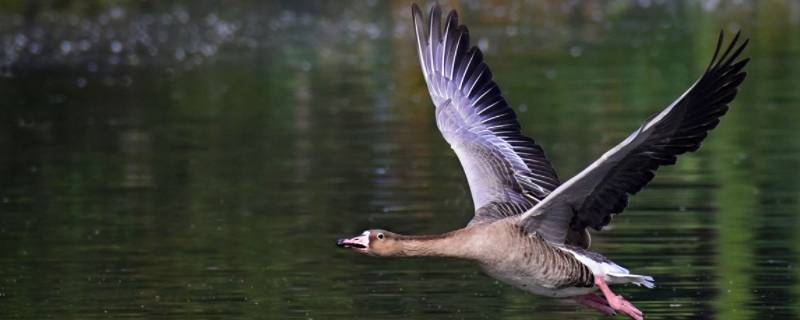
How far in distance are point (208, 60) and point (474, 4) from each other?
1252 centimetres

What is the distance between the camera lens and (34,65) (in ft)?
98.9

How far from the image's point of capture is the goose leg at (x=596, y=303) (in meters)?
10.2

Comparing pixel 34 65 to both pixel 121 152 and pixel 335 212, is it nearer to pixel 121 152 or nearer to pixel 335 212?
pixel 121 152

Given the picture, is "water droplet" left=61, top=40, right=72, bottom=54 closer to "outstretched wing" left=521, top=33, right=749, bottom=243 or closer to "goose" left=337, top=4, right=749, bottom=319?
"goose" left=337, top=4, right=749, bottom=319

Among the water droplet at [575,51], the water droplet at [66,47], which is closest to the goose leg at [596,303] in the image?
the water droplet at [575,51]

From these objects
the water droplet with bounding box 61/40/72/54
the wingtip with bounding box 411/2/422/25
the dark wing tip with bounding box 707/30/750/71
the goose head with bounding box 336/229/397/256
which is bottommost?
the goose head with bounding box 336/229/397/256

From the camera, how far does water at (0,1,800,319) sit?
11.3 meters

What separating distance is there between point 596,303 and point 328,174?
698 cm

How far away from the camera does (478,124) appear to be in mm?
11648

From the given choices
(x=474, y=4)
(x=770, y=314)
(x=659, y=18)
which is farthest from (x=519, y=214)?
(x=474, y=4)

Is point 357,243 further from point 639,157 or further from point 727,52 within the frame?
point 727,52

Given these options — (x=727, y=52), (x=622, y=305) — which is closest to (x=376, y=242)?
(x=622, y=305)

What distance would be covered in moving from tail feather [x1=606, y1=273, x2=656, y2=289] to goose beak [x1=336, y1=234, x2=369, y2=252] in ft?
4.94

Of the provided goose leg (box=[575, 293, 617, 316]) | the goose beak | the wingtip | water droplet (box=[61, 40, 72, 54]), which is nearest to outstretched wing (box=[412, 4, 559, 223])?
the wingtip
